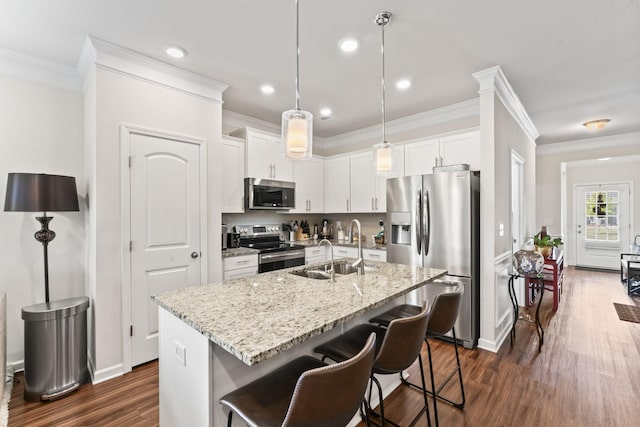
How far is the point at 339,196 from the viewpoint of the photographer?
4766mm

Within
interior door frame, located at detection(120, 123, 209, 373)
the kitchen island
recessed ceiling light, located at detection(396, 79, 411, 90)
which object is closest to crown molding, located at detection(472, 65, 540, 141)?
recessed ceiling light, located at detection(396, 79, 411, 90)

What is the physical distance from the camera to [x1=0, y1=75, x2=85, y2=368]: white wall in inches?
99.0

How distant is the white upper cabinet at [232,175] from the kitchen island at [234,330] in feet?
6.20

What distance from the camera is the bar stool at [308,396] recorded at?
97 centimetres

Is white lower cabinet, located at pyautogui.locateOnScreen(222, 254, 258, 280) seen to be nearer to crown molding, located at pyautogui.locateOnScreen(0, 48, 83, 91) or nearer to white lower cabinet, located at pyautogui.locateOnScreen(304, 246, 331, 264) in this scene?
white lower cabinet, located at pyautogui.locateOnScreen(304, 246, 331, 264)

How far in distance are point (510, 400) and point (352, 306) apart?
1.64 metres

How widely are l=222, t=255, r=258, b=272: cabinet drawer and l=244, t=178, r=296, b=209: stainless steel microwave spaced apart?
2.18 feet

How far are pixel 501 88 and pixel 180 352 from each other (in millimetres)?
3545

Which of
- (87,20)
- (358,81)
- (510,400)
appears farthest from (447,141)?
(87,20)

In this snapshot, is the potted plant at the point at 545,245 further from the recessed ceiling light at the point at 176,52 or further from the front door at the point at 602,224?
the recessed ceiling light at the point at 176,52

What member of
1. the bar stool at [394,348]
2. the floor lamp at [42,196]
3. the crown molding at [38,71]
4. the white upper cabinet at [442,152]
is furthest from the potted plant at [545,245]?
the crown molding at [38,71]

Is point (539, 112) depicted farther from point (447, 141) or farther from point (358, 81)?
point (358, 81)

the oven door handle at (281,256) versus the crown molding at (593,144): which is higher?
the crown molding at (593,144)

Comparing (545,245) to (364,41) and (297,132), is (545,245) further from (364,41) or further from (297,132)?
(297,132)
